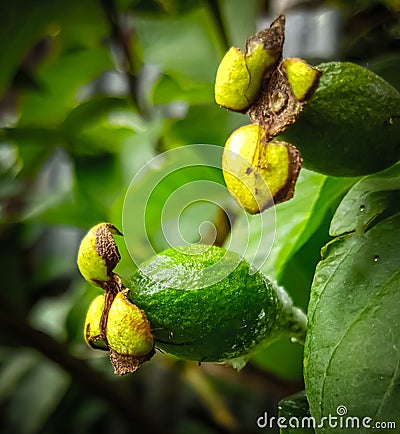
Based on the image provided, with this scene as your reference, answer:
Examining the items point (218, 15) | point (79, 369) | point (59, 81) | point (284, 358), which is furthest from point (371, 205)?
point (59, 81)

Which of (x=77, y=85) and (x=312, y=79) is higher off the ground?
(x=312, y=79)

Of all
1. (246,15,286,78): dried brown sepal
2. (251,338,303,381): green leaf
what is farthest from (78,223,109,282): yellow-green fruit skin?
(251,338,303,381): green leaf

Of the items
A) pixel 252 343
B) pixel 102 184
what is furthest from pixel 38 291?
pixel 252 343

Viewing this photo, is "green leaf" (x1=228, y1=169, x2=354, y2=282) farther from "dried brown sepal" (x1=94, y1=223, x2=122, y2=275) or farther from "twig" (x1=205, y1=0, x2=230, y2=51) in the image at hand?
"twig" (x1=205, y1=0, x2=230, y2=51)

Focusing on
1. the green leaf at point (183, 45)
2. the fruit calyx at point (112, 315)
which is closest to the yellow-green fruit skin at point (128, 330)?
the fruit calyx at point (112, 315)

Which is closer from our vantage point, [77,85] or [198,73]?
[198,73]

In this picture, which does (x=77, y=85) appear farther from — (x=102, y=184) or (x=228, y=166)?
(x=228, y=166)

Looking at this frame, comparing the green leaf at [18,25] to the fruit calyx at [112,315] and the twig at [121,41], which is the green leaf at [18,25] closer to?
the twig at [121,41]
